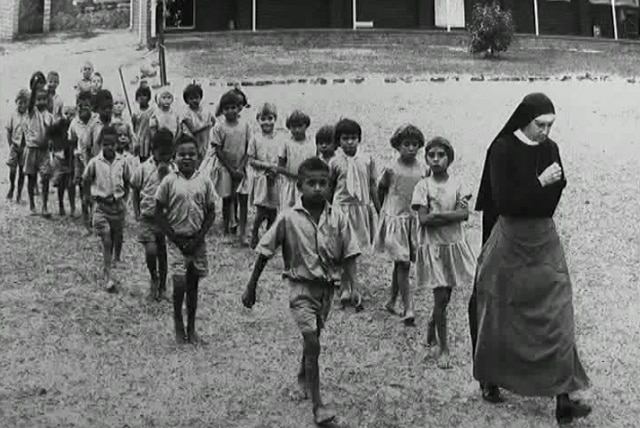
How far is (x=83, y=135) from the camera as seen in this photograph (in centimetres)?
798

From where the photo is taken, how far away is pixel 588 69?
574 inches

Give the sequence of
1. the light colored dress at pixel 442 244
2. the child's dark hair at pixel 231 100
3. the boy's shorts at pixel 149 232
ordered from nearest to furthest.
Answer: the light colored dress at pixel 442 244
the boy's shorts at pixel 149 232
the child's dark hair at pixel 231 100

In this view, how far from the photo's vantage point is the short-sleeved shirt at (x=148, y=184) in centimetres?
621

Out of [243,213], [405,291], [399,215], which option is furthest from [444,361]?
[243,213]

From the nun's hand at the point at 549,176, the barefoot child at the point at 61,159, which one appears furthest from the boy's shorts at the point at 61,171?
the nun's hand at the point at 549,176

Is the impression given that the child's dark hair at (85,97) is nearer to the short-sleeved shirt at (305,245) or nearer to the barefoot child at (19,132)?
the barefoot child at (19,132)

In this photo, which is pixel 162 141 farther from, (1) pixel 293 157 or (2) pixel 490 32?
(2) pixel 490 32

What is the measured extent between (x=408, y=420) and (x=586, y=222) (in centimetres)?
411

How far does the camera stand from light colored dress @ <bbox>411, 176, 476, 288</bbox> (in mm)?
5180

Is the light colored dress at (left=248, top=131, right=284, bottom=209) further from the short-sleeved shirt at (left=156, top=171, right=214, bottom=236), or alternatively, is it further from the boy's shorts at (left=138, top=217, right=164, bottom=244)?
the short-sleeved shirt at (left=156, top=171, right=214, bottom=236)

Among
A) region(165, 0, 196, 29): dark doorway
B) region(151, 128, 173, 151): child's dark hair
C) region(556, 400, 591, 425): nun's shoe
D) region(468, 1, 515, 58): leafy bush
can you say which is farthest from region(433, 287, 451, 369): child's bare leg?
region(165, 0, 196, 29): dark doorway

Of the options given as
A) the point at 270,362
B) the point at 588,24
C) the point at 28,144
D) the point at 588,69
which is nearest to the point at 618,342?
the point at 270,362

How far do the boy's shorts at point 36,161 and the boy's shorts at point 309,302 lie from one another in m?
5.13

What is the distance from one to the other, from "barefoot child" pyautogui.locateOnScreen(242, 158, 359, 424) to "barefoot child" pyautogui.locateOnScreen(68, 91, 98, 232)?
155 inches
